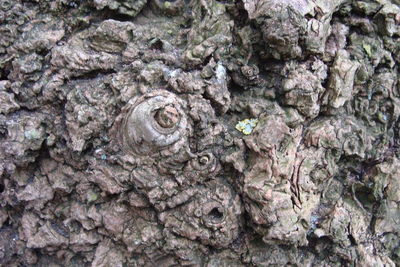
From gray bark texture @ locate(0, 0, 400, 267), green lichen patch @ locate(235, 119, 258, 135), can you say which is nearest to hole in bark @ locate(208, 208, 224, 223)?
gray bark texture @ locate(0, 0, 400, 267)

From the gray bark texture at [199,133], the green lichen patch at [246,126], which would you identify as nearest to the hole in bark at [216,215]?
the gray bark texture at [199,133]

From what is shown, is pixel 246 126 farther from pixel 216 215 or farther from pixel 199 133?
pixel 216 215

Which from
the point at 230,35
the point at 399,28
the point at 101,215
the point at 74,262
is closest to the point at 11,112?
the point at 101,215

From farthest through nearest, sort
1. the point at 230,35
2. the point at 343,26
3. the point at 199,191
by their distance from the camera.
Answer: the point at 343,26, the point at 230,35, the point at 199,191

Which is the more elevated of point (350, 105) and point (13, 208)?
point (350, 105)

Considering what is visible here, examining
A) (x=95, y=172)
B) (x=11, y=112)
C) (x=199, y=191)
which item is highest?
(x=11, y=112)

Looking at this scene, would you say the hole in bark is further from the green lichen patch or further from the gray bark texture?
the green lichen patch

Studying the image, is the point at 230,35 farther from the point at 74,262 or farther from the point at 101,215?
the point at 74,262

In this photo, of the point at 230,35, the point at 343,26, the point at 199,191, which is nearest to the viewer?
the point at 199,191

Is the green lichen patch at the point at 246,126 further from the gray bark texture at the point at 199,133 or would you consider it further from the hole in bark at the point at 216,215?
the hole in bark at the point at 216,215
